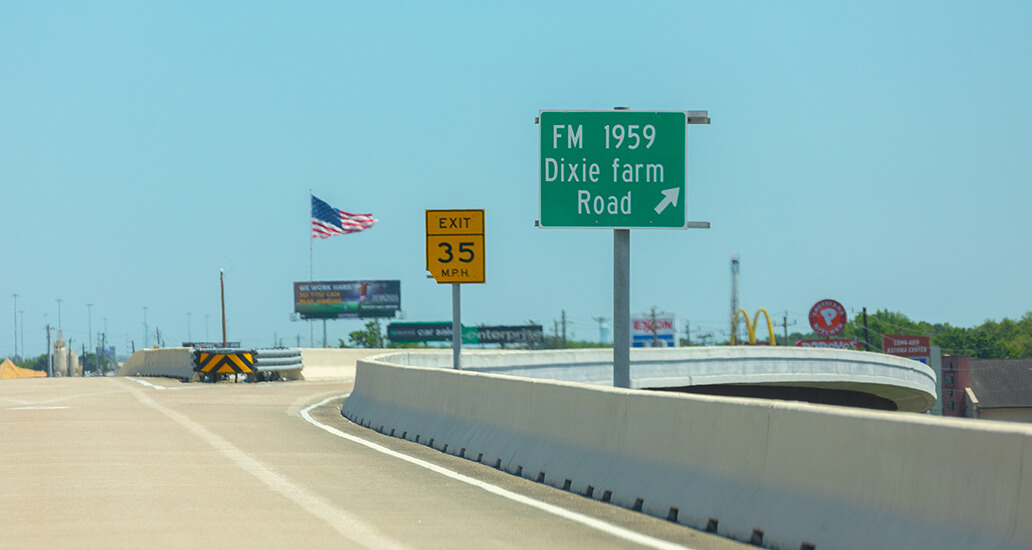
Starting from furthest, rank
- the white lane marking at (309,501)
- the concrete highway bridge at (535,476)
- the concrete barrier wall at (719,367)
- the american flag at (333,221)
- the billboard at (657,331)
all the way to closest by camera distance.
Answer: the billboard at (657,331) → the american flag at (333,221) → the concrete barrier wall at (719,367) → the white lane marking at (309,501) → the concrete highway bridge at (535,476)

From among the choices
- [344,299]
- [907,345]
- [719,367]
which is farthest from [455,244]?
[344,299]

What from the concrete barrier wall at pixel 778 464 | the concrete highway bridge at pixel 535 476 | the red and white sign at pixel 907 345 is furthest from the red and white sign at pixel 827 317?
the concrete barrier wall at pixel 778 464

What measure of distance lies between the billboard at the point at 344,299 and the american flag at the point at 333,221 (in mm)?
36855

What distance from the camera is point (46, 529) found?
8945mm

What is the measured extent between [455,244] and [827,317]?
102131mm

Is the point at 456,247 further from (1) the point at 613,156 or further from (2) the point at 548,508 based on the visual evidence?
(2) the point at 548,508

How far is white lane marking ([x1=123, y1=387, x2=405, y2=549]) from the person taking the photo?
28.0 ft

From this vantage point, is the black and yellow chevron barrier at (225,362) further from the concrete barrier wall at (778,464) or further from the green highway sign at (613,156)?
the concrete barrier wall at (778,464)

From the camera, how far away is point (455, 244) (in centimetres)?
Result: 2225

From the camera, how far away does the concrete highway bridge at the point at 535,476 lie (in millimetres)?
6980

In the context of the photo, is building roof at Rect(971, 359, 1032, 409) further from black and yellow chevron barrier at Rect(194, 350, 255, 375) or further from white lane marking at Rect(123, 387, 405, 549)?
white lane marking at Rect(123, 387, 405, 549)

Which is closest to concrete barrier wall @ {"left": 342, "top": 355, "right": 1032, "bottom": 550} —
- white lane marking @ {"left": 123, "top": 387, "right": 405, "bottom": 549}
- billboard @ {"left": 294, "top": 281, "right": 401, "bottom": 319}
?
white lane marking @ {"left": 123, "top": 387, "right": 405, "bottom": 549}

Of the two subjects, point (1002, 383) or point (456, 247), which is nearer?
point (456, 247)

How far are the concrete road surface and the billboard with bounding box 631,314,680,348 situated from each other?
137 metres
